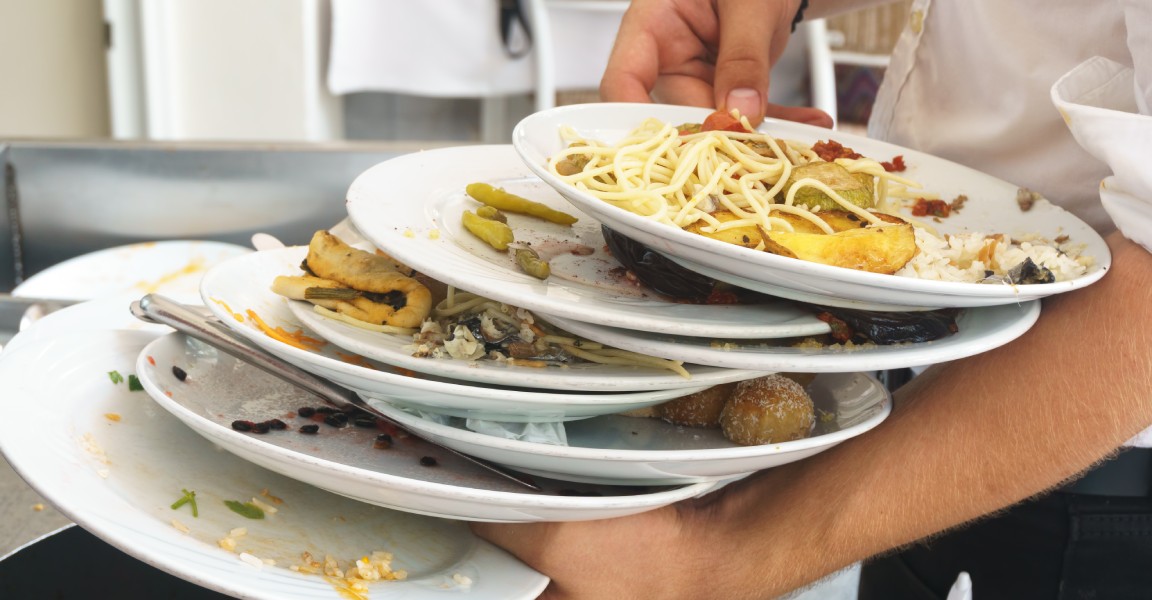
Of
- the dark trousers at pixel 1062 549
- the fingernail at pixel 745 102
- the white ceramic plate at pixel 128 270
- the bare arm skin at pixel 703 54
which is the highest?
the bare arm skin at pixel 703 54

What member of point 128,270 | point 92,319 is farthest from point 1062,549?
point 128,270

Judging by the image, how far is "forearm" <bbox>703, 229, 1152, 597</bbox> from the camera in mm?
741

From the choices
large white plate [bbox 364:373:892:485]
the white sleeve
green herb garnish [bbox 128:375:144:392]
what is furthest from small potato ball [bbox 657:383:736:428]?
green herb garnish [bbox 128:375:144:392]

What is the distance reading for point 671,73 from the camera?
1.28m

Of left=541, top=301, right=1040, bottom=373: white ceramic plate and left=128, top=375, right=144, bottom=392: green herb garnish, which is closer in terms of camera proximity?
left=541, top=301, right=1040, bottom=373: white ceramic plate

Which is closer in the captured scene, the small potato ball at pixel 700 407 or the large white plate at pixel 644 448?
the large white plate at pixel 644 448

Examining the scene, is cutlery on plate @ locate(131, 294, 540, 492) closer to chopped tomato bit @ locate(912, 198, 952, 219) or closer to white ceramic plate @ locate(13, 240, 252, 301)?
chopped tomato bit @ locate(912, 198, 952, 219)

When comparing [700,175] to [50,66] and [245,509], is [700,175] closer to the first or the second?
[245,509]

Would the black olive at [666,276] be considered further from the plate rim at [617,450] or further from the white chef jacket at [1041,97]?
the white chef jacket at [1041,97]

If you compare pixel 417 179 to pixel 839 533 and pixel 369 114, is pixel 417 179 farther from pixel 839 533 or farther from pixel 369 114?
pixel 369 114

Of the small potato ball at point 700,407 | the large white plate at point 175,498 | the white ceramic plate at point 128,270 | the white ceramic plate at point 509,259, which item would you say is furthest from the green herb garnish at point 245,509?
the white ceramic plate at point 128,270

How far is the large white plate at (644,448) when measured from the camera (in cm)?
65

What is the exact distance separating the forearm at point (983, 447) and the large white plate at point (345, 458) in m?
0.12

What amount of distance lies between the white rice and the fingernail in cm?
33
